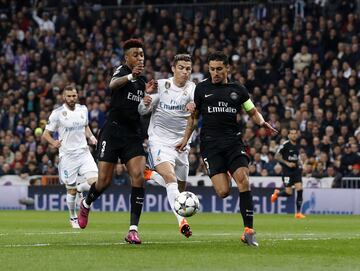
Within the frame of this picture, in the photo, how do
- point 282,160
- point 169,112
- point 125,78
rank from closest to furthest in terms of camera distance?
point 125,78 → point 169,112 → point 282,160

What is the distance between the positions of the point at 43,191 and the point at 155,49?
690 centimetres

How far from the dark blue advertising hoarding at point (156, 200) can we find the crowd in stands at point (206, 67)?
0.94 metres

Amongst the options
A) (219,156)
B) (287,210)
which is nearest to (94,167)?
(219,156)

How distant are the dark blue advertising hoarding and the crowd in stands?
3.07 feet

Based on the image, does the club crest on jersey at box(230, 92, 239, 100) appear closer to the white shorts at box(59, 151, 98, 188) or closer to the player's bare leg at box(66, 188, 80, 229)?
the player's bare leg at box(66, 188, 80, 229)

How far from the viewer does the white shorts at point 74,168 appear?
20.8 meters

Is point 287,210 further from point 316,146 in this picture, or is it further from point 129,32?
point 129,32

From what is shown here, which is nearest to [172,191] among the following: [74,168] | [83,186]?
[74,168]

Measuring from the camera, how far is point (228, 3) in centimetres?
3688

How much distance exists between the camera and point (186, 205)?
14031mm

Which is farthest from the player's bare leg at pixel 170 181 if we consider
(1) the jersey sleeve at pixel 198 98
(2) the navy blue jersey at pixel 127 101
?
(1) the jersey sleeve at pixel 198 98

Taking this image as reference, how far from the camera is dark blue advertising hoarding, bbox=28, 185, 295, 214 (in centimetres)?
2884

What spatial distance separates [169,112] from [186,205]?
192 centimetres

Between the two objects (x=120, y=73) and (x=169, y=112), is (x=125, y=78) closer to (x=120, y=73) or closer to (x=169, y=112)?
(x=120, y=73)
